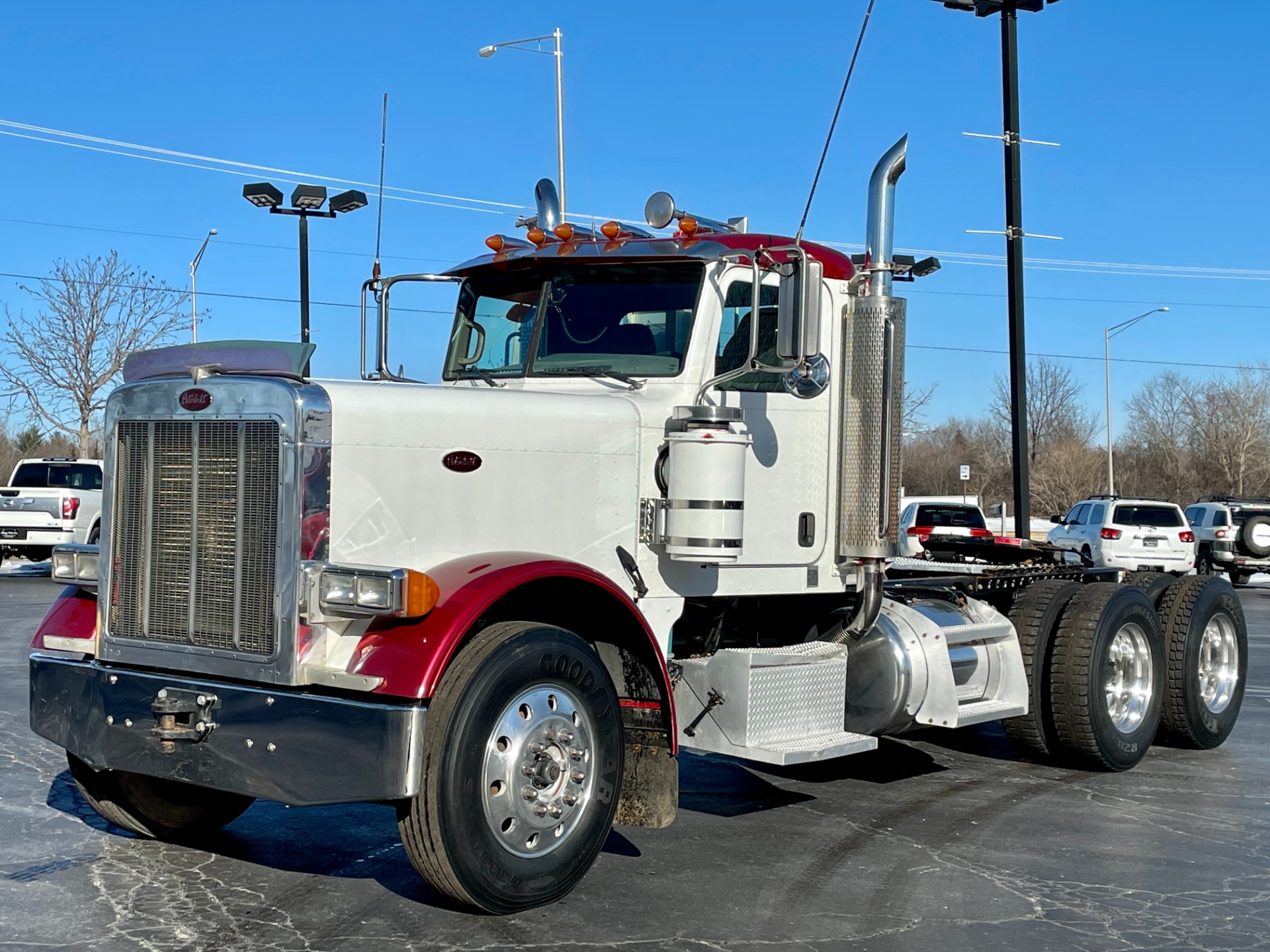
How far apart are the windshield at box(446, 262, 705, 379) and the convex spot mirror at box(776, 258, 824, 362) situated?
577 millimetres

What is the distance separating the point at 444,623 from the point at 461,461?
2.58 ft

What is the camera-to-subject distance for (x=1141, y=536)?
86.4 ft

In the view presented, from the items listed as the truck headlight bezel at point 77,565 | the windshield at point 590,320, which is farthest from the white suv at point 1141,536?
the truck headlight bezel at point 77,565

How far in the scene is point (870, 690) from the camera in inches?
271

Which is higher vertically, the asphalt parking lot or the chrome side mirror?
the chrome side mirror

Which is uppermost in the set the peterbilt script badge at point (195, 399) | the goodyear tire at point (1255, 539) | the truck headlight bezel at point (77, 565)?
the peterbilt script badge at point (195, 399)

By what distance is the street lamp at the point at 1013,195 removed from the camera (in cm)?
1555

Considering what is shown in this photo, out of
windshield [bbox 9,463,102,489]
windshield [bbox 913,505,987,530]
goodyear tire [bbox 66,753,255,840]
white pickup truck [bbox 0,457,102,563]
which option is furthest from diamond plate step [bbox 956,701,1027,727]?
windshield [bbox 9,463,102,489]

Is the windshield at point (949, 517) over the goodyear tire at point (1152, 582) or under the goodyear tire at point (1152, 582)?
over

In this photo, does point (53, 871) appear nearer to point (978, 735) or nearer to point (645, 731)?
point (645, 731)

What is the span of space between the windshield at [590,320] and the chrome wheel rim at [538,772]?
5.69 feet

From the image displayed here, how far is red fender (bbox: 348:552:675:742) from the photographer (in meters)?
4.58

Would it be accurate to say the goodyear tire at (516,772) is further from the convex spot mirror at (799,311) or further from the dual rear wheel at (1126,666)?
the dual rear wheel at (1126,666)

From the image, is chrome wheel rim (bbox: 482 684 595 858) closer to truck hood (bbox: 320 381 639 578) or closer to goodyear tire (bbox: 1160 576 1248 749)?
truck hood (bbox: 320 381 639 578)
